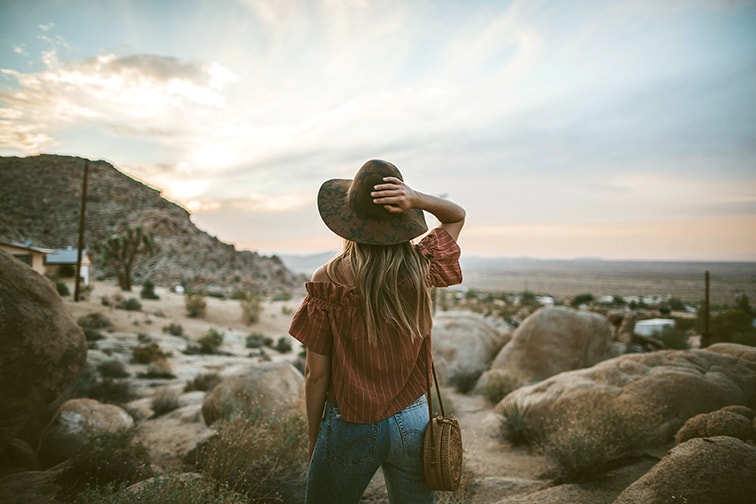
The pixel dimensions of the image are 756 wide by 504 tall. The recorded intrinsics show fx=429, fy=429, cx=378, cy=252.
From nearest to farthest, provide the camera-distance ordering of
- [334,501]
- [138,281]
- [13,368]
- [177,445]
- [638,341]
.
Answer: [334,501] → [13,368] → [177,445] → [638,341] → [138,281]

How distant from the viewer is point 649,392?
577 cm

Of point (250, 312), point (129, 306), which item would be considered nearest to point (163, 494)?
point (129, 306)

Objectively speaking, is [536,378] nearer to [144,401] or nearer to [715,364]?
[715,364]

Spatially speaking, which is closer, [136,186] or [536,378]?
[536,378]

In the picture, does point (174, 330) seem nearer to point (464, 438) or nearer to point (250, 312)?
point (250, 312)

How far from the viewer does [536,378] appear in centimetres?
1035

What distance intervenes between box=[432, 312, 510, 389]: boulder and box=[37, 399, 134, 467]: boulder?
7310 mm

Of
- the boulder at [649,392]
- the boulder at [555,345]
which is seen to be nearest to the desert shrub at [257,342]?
the boulder at [555,345]

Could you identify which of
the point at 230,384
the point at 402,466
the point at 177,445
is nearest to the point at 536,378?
the point at 230,384

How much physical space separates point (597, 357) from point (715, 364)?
4.66 metres

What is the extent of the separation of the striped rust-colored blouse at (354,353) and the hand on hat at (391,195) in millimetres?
414

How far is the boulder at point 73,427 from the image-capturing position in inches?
192

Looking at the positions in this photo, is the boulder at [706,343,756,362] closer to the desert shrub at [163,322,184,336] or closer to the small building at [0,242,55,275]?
the desert shrub at [163,322,184,336]

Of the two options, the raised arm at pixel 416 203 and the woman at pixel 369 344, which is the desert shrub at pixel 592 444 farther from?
the raised arm at pixel 416 203
